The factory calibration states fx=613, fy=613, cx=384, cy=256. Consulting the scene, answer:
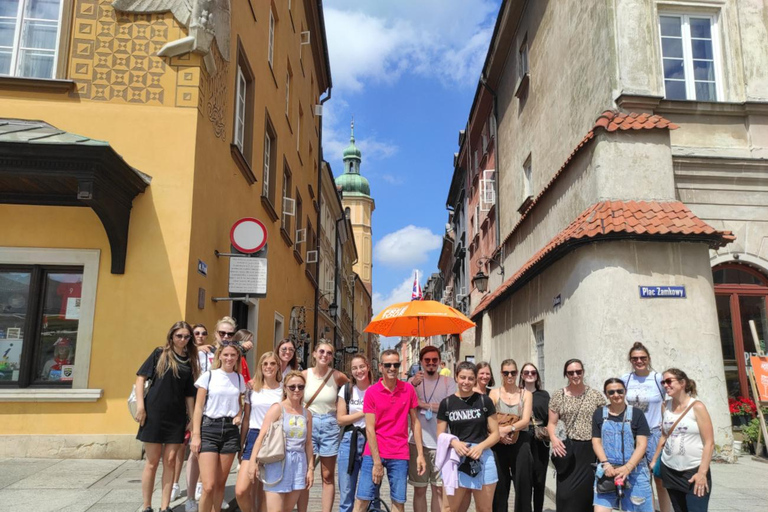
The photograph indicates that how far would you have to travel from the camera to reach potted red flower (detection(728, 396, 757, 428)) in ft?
33.2

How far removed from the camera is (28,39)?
9.33 metres

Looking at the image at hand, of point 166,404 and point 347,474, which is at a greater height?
point 166,404

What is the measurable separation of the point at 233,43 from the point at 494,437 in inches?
352

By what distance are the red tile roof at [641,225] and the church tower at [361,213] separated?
67.5 m

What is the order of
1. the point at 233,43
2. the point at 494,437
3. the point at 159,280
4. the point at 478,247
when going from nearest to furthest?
1. the point at 494,437
2. the point at 159,280
3. the point at 233,43
4. the point at 478,247

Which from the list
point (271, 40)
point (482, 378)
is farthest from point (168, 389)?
point (271, 40)

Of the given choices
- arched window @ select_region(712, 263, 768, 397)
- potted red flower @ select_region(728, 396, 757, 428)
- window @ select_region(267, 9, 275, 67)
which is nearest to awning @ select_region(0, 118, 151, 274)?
window @ select_region(267, 9, 275, 67)

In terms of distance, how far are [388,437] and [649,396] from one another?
2769mm

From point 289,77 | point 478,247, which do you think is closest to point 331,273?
point 478,247

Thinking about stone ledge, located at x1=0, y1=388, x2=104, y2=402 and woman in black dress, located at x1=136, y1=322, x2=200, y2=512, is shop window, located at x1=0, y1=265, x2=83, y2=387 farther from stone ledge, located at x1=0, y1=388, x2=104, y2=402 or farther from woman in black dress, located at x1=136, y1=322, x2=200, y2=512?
woman in black dress, located at x1=136, y1=322, x2=200, y2=512

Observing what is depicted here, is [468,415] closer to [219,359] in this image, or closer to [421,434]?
[421,434]

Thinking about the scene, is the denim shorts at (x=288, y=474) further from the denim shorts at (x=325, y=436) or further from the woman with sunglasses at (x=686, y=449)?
the woman with sunglasses at (x=686, y=449)

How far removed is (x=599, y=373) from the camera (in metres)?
9.09

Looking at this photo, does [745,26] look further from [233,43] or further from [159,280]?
[159,280]
